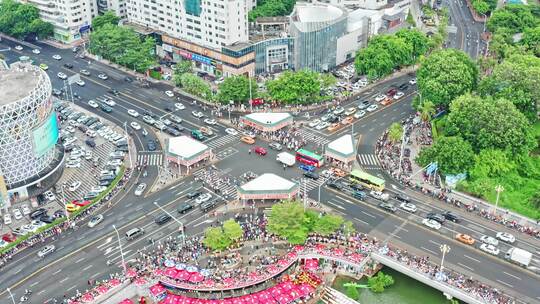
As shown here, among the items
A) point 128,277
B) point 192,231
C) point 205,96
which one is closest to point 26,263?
point 128,277

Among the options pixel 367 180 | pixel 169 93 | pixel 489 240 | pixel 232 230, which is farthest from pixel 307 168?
pixel 169 93

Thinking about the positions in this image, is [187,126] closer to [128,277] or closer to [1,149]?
[1,149]

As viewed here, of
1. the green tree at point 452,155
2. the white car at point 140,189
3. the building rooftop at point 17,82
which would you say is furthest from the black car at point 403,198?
the building rooftop at point 17,82

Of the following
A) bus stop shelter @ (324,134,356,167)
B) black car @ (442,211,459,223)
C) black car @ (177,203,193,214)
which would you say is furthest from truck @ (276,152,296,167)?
black car @ (442,211,459,223)

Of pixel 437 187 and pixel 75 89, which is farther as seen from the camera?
pixel 75 89

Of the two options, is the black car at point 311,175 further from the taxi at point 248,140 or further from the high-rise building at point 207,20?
the high-rise building at point 207,20

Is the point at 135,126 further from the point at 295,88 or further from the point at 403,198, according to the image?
the point at 403,198
